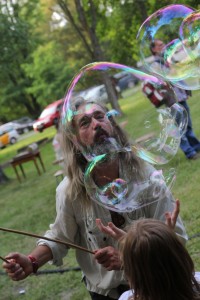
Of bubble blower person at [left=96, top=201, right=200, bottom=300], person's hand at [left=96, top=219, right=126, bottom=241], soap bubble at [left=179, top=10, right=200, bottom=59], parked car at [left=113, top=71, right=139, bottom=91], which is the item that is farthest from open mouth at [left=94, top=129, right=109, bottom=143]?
soap bubble at [left=179, top=10, right=200, bottom=59]

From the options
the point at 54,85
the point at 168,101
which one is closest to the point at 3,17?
the point at 168,101

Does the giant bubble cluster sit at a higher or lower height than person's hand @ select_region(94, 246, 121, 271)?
higher

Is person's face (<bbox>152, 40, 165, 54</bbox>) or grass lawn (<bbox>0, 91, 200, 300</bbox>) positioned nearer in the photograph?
person's face (<bbox>152, 40, 165, 54</bbox>)

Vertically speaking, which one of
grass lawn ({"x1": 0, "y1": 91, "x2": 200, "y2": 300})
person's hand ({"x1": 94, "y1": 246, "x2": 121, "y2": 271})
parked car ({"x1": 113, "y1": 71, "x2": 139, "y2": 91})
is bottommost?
grass lawn ({"x1": 0, "y1": 91, "x2": 200, "y2": 300})

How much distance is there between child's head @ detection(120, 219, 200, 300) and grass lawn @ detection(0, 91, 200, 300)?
106 cm

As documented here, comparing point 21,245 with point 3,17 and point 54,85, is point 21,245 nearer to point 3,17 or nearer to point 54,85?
point 3,17

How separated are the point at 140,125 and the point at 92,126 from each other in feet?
1.98

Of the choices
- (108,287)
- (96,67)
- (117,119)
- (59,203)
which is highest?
(96,67)

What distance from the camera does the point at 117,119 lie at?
8.21 ft

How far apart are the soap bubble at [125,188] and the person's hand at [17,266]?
0.45 meters

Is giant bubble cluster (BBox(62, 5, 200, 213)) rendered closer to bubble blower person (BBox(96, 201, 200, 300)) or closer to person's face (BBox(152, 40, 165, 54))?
person's face (BBox(152, 40, 165, 54))

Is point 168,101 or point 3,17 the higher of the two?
point 3,17

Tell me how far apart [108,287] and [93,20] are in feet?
43.7

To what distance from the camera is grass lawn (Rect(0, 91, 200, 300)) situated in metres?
4.29
